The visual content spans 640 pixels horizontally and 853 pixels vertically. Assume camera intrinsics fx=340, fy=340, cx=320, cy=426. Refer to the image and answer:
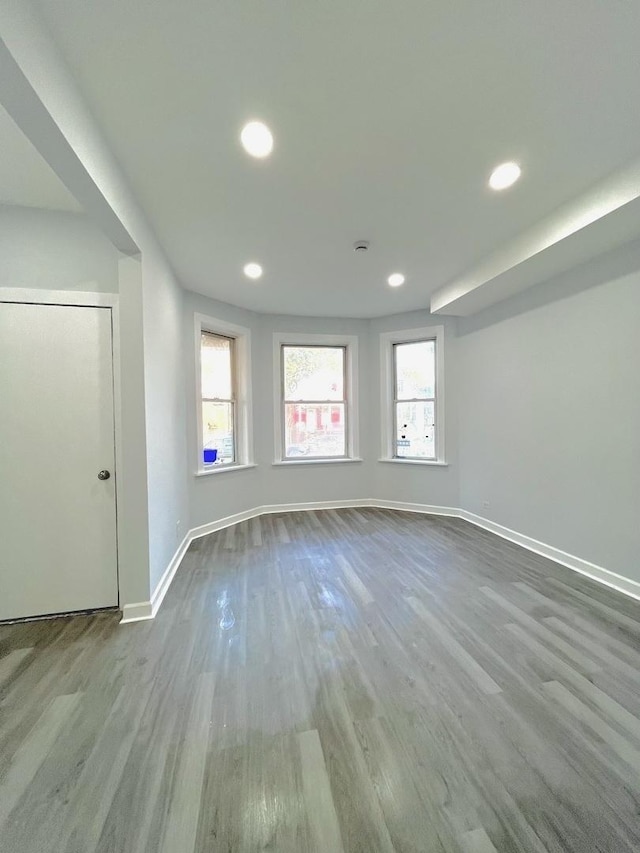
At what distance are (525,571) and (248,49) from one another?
3734 mm

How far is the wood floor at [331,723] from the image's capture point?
3.61 feet

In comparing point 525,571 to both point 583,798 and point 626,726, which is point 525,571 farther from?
point 583,798

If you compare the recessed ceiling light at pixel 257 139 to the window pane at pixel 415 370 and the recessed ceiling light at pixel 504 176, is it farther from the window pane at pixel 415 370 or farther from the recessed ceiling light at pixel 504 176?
the window pane at pixel 415 370

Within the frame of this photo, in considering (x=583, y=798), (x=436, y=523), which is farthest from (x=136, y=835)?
(x=436, y=523)

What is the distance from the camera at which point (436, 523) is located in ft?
13.9

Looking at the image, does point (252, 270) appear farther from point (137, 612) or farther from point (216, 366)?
point (137, 612)

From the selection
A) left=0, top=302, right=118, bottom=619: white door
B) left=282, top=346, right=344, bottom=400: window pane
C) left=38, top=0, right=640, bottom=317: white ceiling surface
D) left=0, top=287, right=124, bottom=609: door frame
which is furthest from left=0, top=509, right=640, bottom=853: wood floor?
left=282, top=346, right=344, bottom=400: window pane

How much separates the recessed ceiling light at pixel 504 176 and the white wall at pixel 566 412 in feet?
3.91

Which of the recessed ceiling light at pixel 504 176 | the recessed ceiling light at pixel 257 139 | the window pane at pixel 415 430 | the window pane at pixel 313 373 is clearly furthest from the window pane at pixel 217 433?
the recessed ceiling light at pixel 504 176

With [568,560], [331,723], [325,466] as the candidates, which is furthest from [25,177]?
[568,560]

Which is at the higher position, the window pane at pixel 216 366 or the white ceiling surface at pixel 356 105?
the white ceiling surface at pixel 356 105

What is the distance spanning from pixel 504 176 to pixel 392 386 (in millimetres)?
3107

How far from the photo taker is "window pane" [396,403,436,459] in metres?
4.75

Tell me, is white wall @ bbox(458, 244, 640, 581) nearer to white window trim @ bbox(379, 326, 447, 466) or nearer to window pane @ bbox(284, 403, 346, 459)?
white window trim @ bbox(379, 326, 447, 466)
